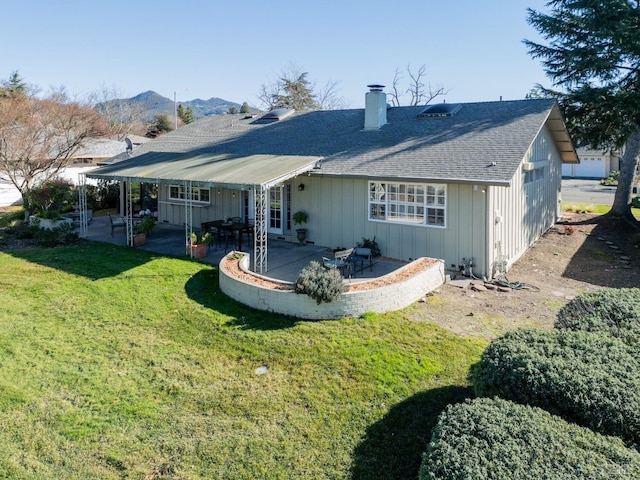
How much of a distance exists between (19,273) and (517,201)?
14.9m

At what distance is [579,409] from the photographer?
4730 mm

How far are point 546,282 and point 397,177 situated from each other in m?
4.95

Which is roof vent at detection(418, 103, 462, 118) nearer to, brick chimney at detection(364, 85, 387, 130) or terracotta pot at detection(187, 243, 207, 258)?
brick chimney at detection(364, 85, 387, 130)

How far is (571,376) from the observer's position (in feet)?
16.2

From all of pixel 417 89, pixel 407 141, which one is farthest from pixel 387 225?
pixel 417 89

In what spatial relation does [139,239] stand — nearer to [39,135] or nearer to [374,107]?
[374,107]

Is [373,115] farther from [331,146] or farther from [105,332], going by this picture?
[105,332]

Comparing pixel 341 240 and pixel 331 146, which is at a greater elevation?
pixel 331 146

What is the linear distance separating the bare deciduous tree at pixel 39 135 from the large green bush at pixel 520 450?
79.5 feet

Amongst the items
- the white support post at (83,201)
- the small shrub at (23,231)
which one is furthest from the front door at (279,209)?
the small shrub at (23,231)

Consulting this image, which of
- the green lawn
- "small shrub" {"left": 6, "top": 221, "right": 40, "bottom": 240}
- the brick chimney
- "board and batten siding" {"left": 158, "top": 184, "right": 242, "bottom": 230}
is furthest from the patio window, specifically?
the green lawn

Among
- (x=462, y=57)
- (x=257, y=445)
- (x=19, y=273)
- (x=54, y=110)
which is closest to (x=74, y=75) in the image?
(x=54, y=110)

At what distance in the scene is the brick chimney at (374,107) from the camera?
669 inches

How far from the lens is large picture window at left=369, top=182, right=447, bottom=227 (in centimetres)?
1284
